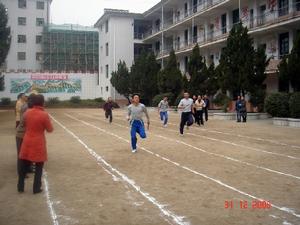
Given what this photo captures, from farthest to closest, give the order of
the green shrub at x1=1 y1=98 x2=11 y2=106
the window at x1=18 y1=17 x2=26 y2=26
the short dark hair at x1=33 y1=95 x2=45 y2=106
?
the window at x1=18 y1=17 x2=26 y2=26
the green shrub at x1=1 y1=98 x2=11 y2=106
the short dark hair at x1=33 y1=95 x2=45 y2=106

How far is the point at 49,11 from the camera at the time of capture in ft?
240

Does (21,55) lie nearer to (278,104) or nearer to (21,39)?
(21,39)

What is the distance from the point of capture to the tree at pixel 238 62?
26766mm

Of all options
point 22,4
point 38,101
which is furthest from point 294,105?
point 22,4

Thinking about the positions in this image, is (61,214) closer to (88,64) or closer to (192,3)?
(192,3)

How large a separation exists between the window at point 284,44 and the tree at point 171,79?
9159 mm

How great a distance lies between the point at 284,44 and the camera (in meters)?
32.2

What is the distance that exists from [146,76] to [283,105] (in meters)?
24.4

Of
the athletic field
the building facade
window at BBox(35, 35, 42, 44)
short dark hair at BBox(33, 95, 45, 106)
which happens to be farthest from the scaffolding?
short dark hair at BBox(33, 95, 45, 106)

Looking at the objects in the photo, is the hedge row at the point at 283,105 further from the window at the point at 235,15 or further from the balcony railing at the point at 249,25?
the window at the point at 235,15

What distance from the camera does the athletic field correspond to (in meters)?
5.88

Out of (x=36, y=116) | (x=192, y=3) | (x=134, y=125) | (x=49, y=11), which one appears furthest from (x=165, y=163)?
(x=49, y=11)

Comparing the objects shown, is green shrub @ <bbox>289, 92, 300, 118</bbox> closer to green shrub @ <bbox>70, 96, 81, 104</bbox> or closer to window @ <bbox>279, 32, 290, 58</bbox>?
window @ <bbox>279, 32, 290, 58</bbox>

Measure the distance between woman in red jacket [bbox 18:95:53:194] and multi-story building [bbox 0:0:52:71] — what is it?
→ 63.2m
